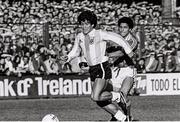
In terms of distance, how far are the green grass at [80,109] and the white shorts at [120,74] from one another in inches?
56.3

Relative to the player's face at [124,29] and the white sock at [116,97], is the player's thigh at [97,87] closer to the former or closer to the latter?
the white sock at [116,97]

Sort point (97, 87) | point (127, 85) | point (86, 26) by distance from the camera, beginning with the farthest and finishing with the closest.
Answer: point (127, 85)
point (97, 87)
point (86, 26)

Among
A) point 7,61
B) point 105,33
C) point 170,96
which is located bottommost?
point 170,96

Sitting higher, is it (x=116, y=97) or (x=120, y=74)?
(x=120, y=74)

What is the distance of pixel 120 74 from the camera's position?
420 inches

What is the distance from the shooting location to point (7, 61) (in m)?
19.0

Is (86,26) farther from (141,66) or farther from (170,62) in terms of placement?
(170,62)

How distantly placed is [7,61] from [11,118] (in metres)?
6.87

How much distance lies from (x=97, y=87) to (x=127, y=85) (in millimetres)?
1092

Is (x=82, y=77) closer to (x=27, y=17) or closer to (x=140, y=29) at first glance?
(x=140, y=29)

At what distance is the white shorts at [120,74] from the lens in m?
10.5

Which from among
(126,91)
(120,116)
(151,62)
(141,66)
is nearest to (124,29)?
(126,91)

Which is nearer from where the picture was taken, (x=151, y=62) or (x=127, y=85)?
(x=127, y=85)

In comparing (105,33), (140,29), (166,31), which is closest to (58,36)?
(140,29)
